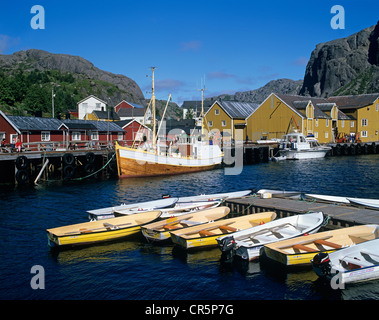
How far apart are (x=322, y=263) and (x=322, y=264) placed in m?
0.03

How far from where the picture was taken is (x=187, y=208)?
22.5m

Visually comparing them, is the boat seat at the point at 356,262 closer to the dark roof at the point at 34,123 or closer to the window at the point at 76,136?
the dark roof at the point at 34,123

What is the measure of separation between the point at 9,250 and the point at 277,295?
1237 centimetres

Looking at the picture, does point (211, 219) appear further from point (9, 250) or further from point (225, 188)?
point (225, 188)

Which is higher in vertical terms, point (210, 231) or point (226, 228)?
point (226, 228)

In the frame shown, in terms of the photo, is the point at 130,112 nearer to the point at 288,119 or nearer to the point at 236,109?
the point at 236,109

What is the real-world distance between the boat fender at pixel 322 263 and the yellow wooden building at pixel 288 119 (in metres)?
60.9

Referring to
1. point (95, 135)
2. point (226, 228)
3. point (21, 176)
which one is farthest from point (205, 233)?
point (95, 135)

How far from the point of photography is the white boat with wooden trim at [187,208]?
2161 cm

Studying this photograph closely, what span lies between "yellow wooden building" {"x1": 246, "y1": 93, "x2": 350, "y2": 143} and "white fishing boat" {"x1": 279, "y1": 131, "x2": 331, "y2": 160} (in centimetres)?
539

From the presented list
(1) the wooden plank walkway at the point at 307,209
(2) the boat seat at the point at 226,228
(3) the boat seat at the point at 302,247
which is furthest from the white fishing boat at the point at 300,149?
(3) the boat seat at the point at 302,247

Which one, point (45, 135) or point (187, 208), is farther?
point (45, 135)

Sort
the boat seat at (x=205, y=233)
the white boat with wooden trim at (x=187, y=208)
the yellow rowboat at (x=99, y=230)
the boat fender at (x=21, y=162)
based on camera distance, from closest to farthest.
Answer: the yellow rowboat at (x=99, y=230) < the boat seat at (x=205, y=233) < the white boat with wooden trim at (x=187, y=208) < the boat fender at (x=21, y=162)
